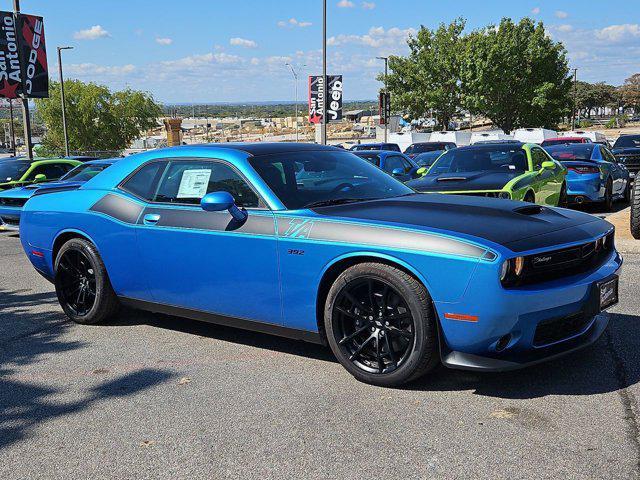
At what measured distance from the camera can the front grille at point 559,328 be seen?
3.80 metres

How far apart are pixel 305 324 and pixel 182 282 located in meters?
1.11

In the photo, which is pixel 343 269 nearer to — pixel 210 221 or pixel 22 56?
pixel 210 221

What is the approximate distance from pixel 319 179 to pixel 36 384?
2.38 meters

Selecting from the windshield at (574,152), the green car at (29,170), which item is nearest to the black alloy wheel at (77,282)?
the green car at (29,170)

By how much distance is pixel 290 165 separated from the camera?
4945 millimetres

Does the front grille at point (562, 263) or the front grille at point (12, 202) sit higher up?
the front grille at point (562, 263)

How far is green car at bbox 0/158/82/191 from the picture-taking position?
13.6 m

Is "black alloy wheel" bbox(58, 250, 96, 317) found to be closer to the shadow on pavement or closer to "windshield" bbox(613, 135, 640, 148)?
the shadow on pavement

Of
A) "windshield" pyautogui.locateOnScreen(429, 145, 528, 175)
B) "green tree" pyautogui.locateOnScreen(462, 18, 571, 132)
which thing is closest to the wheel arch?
"windshield" pyautogui.locateOnScreen(429, 145, 528, 175)

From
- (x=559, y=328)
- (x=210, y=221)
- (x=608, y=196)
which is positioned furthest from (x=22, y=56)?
(x=559, y=328)

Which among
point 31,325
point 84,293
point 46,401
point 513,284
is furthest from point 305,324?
point 31,325

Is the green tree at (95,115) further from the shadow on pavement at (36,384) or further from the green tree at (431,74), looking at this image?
the shadow on pavement at (36,384)

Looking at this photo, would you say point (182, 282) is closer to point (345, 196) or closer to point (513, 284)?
point (345, 196)

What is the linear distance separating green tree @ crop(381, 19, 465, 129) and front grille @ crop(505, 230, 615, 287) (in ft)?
165
